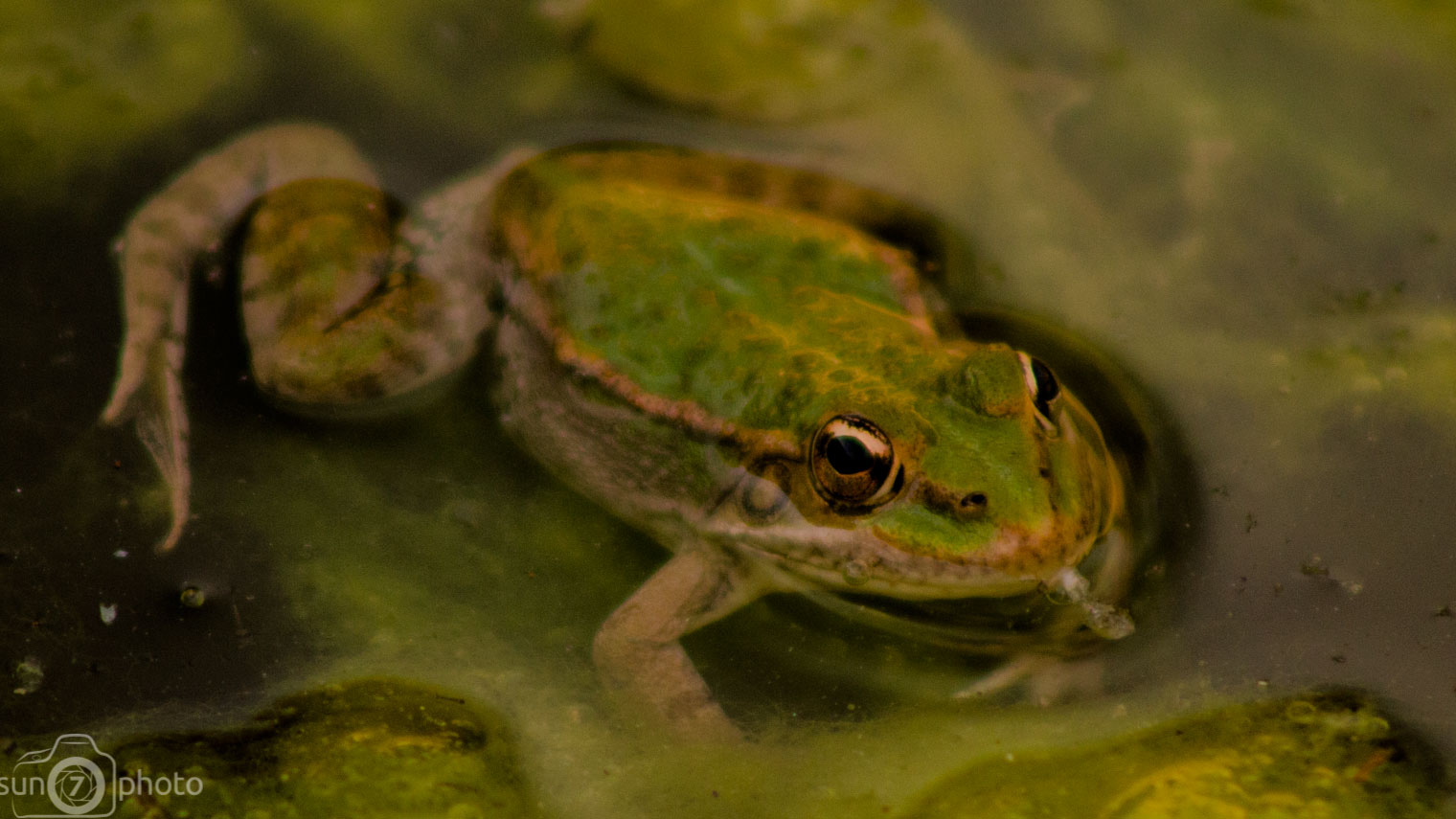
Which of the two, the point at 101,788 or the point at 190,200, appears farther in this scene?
the point at 190,200

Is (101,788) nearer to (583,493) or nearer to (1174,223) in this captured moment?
(583,493)

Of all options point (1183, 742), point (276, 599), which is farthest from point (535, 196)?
point (1183, 742)

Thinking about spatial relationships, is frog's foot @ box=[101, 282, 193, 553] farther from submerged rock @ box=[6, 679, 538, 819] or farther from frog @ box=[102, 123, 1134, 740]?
submerged rock @ box=[6, 679, 538, 819]

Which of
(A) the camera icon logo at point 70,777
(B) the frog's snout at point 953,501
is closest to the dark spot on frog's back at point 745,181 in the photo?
(B) the frog's snout at point 953,501

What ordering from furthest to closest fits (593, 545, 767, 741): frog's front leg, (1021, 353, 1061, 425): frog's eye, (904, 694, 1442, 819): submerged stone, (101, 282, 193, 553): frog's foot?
(101, 282, 193, 553): frog's foot → (593, 545, 767, 741): frog's front leg → (1021, 353, 1061, 425): frog's eye → (904, 694, 1442, 819): submerged stone

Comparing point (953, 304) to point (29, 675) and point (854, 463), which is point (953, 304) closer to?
point (854, 463)

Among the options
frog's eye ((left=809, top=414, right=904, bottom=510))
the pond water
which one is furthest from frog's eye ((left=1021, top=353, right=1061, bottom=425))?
the pond water

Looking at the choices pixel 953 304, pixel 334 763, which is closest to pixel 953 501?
pixel 953 304

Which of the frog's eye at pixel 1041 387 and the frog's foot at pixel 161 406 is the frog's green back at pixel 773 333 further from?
the frog's foot at pixel 161 406
